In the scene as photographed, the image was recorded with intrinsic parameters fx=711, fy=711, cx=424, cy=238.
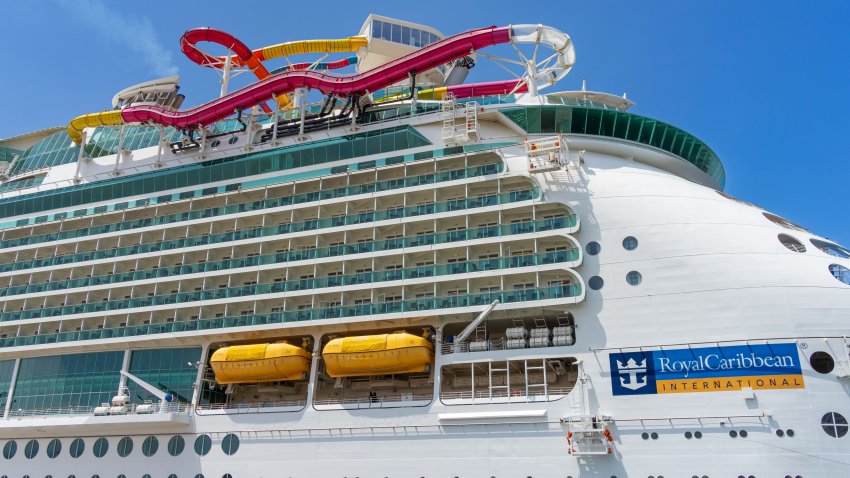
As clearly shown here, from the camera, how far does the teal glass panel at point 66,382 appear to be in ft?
98.1

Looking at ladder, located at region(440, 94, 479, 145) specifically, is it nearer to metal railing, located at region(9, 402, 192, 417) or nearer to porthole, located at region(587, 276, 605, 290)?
porthole, located at region(587, 276, 605, 290)

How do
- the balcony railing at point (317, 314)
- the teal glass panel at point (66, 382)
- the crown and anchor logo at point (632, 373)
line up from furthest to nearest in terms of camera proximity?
1. the teal glass panel at point (66, 382)
2. the balcony railing at point (317, 314)
3. the crown and anchor logo at point (632, 373)

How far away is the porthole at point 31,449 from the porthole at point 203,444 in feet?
25.4

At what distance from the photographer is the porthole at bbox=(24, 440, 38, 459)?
1136 inches

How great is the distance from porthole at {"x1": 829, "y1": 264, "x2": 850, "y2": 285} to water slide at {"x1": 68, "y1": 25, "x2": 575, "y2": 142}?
42.2ft

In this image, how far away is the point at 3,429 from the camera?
28953 millimetres

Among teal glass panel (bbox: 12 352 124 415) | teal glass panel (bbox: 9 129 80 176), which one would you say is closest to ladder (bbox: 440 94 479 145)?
teal glass panel (bbox: 12 352 124 415)

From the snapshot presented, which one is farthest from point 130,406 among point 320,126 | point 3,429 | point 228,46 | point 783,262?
point 783,262

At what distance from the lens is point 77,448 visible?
28141 millimetres

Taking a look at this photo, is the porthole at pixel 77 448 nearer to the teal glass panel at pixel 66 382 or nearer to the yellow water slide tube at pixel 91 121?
the teal glass panel at pixel 66 382

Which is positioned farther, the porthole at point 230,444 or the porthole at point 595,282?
the porthole at point 230,444

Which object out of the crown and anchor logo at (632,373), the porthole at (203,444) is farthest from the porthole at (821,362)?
the porthole at (203,444)

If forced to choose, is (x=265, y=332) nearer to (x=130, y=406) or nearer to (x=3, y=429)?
(x=130, y=406)

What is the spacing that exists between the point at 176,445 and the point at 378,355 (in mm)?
8794
